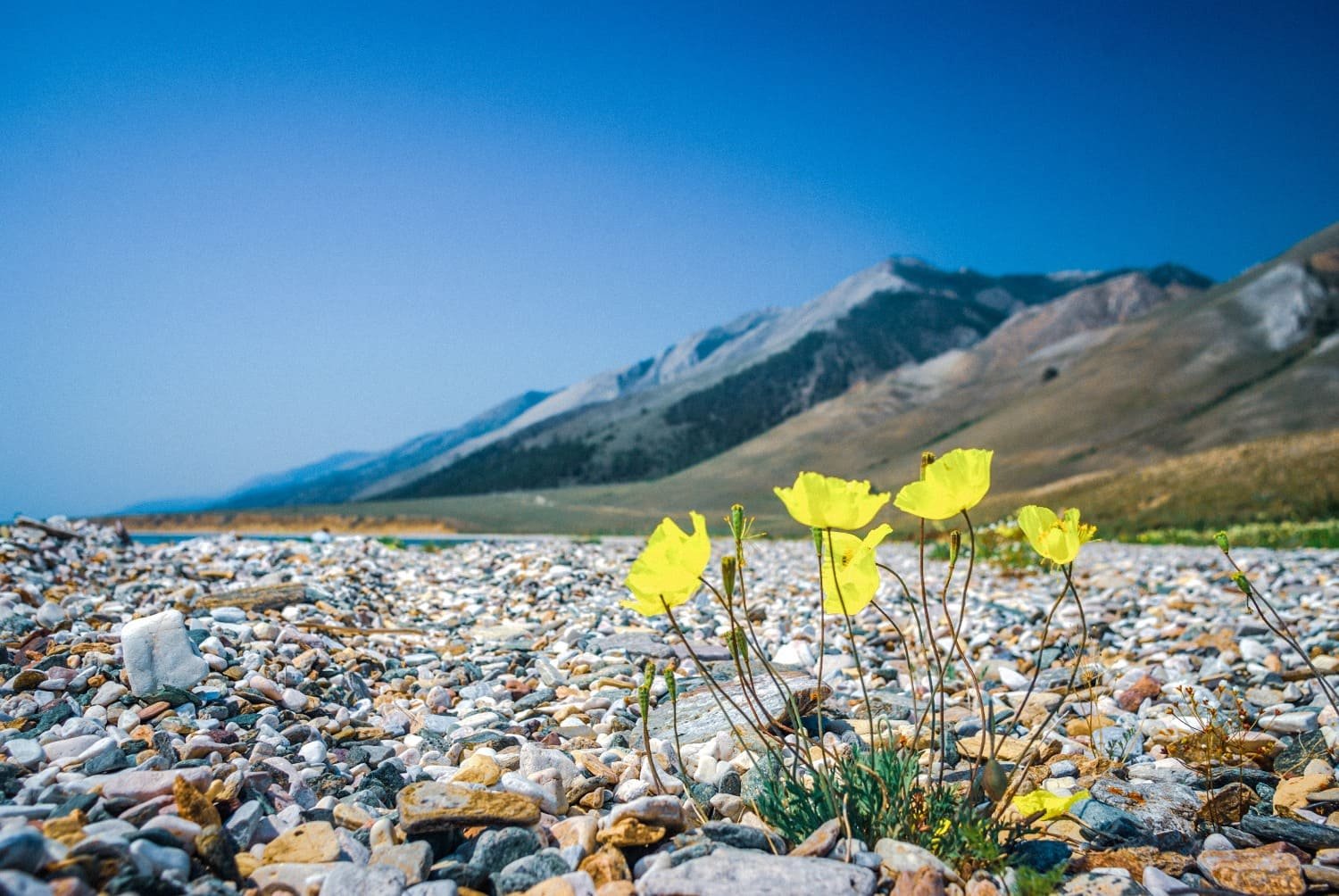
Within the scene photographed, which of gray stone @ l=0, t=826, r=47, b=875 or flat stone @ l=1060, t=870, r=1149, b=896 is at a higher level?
gray stone @ l=0, t=826, r=47, b=875

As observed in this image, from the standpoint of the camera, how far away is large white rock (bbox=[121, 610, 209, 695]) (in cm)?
362

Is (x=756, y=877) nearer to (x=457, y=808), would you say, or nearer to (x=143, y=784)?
(x=457, y=808)

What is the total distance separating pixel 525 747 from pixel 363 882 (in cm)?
116

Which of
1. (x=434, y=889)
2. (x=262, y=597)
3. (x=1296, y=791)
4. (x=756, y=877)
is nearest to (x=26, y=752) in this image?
(x=434, y=889)

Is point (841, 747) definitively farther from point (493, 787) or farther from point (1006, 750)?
point (493, 787)

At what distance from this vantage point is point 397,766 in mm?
3166

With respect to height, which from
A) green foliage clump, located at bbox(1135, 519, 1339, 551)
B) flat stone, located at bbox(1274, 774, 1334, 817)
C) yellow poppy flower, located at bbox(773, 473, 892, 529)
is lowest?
green foliage clump, located at bbox(1135, 519, 1339, 551)

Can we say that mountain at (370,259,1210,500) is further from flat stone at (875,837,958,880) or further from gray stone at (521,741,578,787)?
flat stone at (875,837,958,880)

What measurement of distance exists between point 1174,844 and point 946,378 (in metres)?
91.0

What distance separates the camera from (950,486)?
201 centimetres

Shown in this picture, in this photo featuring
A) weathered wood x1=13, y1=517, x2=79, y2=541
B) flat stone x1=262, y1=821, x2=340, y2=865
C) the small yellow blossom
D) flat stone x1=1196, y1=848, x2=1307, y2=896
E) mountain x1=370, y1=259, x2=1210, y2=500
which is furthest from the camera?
mountain x1=370, y1=259, x2=1210, y2=500

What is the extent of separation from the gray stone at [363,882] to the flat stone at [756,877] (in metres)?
0.73

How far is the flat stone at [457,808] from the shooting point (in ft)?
7.97

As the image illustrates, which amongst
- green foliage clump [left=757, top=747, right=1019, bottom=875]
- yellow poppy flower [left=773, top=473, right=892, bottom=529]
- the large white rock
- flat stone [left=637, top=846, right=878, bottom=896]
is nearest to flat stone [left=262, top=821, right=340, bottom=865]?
flat stone [left=637, top=846, right=878, bottom=896]
